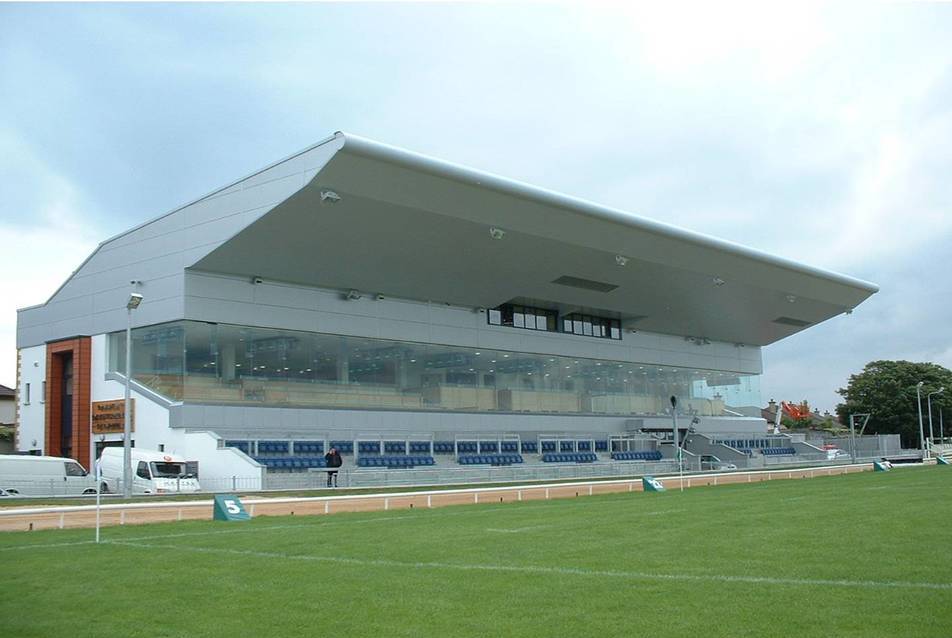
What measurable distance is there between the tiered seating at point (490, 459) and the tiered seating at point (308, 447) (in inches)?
337

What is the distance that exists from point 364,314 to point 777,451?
129 feet

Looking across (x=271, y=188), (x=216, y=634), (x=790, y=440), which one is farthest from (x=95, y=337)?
(x=790, y=440)

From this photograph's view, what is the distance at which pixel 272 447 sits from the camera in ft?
140

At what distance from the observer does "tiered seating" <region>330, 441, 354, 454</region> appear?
149ft

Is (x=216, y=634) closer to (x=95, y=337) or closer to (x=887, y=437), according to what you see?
(x=95, y=337)

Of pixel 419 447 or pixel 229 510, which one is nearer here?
pixel 229 510

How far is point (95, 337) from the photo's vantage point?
1786 inches

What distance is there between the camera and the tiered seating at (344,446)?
1786 inches

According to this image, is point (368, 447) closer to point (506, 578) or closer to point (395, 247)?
point (395, 247)

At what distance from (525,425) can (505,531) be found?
37289 millimetres

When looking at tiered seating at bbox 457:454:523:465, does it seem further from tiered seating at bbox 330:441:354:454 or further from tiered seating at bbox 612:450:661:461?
tiered seating at bbox 612:450:661:461

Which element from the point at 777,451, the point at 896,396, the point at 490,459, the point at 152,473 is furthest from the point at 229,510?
the point at 896,396

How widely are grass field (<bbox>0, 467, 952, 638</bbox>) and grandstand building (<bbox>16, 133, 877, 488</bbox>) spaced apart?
65.3 ft

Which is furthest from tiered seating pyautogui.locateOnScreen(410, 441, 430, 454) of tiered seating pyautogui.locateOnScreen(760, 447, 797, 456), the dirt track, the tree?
the tree
